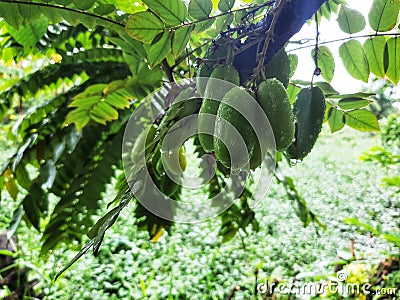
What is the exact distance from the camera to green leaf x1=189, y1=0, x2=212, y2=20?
1.07 feet

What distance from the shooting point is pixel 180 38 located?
1.12ft

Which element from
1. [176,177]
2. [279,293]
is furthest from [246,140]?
[279,293]

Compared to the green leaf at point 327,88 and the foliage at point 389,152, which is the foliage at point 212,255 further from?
the green leaf at point 327,88

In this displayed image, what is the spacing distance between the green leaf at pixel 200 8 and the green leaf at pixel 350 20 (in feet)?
0.57

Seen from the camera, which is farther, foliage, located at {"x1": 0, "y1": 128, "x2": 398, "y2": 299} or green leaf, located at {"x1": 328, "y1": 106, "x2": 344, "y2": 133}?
foliage, located at {"x1": 0, "y1": 128, "x2": 398, "y2": 299}

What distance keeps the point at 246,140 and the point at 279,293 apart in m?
1.21

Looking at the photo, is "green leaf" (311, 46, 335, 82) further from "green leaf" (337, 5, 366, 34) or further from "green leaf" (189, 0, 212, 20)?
"green leaf" (189, 0, 212, 20)

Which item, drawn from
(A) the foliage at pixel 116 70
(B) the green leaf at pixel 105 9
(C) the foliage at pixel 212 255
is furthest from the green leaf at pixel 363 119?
(C) the foliage at pixel 212 255

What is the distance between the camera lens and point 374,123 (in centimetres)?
45

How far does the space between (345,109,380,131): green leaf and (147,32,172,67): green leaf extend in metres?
0.24

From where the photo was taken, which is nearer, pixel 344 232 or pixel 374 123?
pixel 374 123

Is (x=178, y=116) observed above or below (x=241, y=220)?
below

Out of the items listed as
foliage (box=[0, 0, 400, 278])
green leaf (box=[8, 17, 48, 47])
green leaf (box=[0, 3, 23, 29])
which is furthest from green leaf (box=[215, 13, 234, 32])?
green leaf (box=[8, 17, 48, 47])

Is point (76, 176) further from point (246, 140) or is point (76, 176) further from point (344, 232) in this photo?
point (344, 232)
